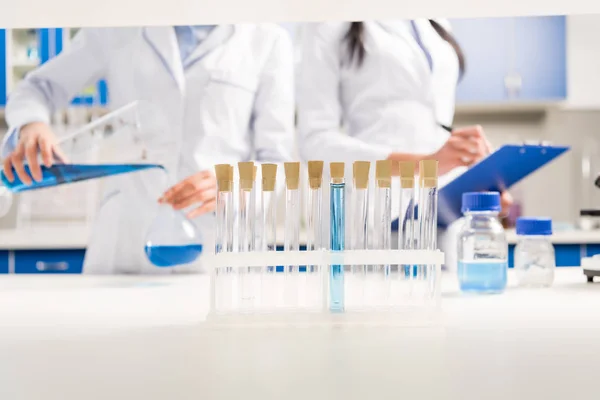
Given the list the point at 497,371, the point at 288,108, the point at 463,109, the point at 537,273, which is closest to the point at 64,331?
the point at 497,371

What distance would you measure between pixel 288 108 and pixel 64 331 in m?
1.27

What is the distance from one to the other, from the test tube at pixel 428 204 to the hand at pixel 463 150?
1.00m

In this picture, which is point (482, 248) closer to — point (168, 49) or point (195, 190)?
point (195, 190)

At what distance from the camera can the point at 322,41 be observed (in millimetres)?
1943

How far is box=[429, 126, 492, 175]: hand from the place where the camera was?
1.75m

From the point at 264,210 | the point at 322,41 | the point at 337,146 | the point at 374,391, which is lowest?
the point at 374,391

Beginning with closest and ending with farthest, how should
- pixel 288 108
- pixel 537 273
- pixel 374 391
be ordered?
pixel 374 391 → pixel 537 273 → pixel 288 108

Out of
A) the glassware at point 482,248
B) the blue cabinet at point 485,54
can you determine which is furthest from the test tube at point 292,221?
the blue cabinet at point 485,54

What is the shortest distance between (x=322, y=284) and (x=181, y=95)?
1.26m

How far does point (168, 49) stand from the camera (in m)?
1.86

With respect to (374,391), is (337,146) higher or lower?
higher

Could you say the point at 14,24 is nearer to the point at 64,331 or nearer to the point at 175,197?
the point at 64,331

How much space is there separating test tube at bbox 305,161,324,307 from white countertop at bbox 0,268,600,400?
0.08m

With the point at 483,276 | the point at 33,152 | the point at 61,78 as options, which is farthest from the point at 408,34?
the point at 483,276
